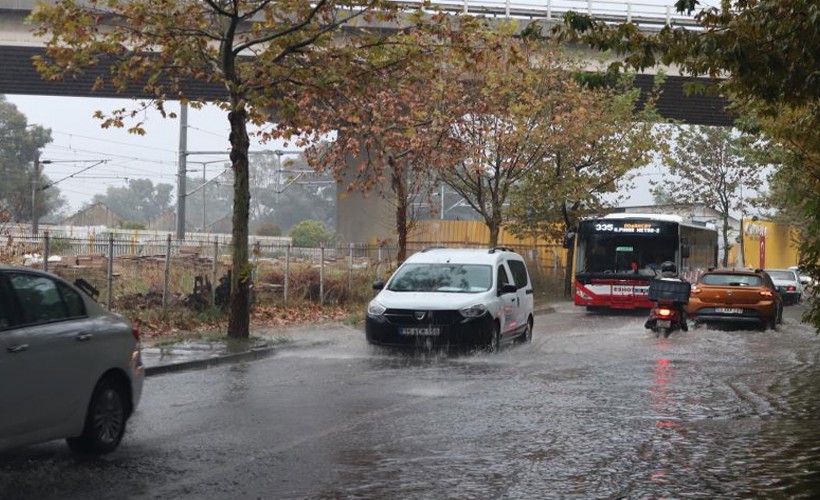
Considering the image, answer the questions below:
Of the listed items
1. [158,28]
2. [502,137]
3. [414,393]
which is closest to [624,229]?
[502,137]

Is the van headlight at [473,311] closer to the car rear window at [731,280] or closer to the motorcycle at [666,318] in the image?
the motorcycle at [666,318]

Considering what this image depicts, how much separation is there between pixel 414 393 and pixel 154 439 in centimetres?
399

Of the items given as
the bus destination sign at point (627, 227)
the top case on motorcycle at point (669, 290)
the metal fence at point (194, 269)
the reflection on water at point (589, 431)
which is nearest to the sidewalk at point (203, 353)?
the reflection on water at point (589, 431)

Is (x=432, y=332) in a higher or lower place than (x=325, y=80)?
lower

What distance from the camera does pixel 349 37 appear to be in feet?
63.2

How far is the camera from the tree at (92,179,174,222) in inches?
6713

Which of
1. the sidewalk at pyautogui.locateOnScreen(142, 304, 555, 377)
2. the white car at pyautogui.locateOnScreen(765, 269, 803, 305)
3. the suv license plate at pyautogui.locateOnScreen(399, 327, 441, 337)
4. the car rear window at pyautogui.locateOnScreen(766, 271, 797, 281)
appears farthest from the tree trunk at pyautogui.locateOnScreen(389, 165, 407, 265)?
the car rear window at pyautogui.locateOnScreen(766, 271, 797, 281)

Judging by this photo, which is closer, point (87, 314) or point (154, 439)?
point (87, 314)

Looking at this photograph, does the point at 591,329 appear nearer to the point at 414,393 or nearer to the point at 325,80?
Answer: the point at 325,80

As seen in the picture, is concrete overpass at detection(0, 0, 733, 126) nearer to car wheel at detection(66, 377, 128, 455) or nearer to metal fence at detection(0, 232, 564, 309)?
metal fence at detection(0, 232, 564, 309)

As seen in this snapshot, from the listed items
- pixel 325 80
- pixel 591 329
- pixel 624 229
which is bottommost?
pixel 591 329

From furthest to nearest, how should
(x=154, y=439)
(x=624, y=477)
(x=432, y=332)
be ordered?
(x=432, y=332), (x=154, y=439), (x=624, y=477)

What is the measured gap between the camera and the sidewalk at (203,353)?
15.4 metres

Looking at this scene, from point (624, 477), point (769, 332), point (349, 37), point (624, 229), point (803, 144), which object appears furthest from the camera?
point (624, 229)
